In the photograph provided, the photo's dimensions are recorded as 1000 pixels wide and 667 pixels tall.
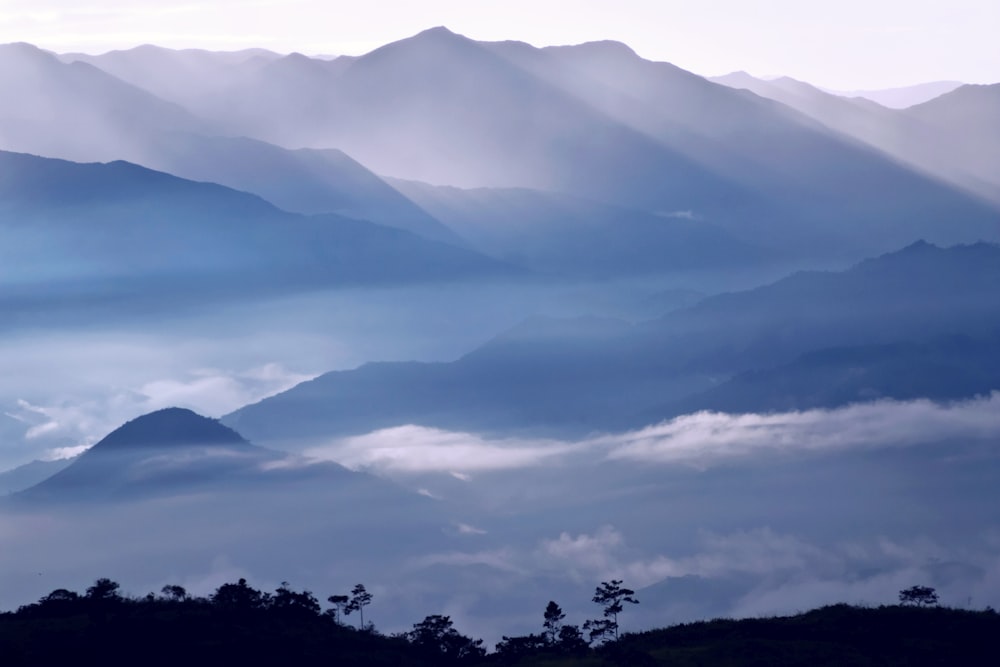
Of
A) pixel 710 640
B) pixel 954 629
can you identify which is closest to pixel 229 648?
pixel 710 640

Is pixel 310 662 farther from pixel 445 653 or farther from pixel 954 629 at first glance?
pixel 954 629

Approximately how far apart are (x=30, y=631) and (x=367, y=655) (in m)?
43.1

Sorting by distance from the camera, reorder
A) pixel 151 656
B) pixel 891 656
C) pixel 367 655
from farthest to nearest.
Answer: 1. pixel 367 655
2. pixel 151 656
3. pixel 891 656

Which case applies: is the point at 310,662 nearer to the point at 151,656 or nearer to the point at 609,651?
the point at 151,656

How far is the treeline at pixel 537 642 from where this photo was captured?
550 ft

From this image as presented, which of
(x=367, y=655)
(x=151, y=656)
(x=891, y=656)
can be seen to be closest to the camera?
(x=891, y=656)

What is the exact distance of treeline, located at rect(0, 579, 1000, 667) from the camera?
168m

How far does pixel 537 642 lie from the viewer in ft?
624

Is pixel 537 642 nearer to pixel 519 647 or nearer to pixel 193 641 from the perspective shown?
pixel 519 647

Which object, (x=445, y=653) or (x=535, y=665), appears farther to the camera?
(x=445, y=653)

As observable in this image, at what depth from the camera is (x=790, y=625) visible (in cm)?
18050

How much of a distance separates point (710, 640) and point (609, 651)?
495 inches

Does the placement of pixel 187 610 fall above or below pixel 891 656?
above

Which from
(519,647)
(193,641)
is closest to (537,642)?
(519,647)
